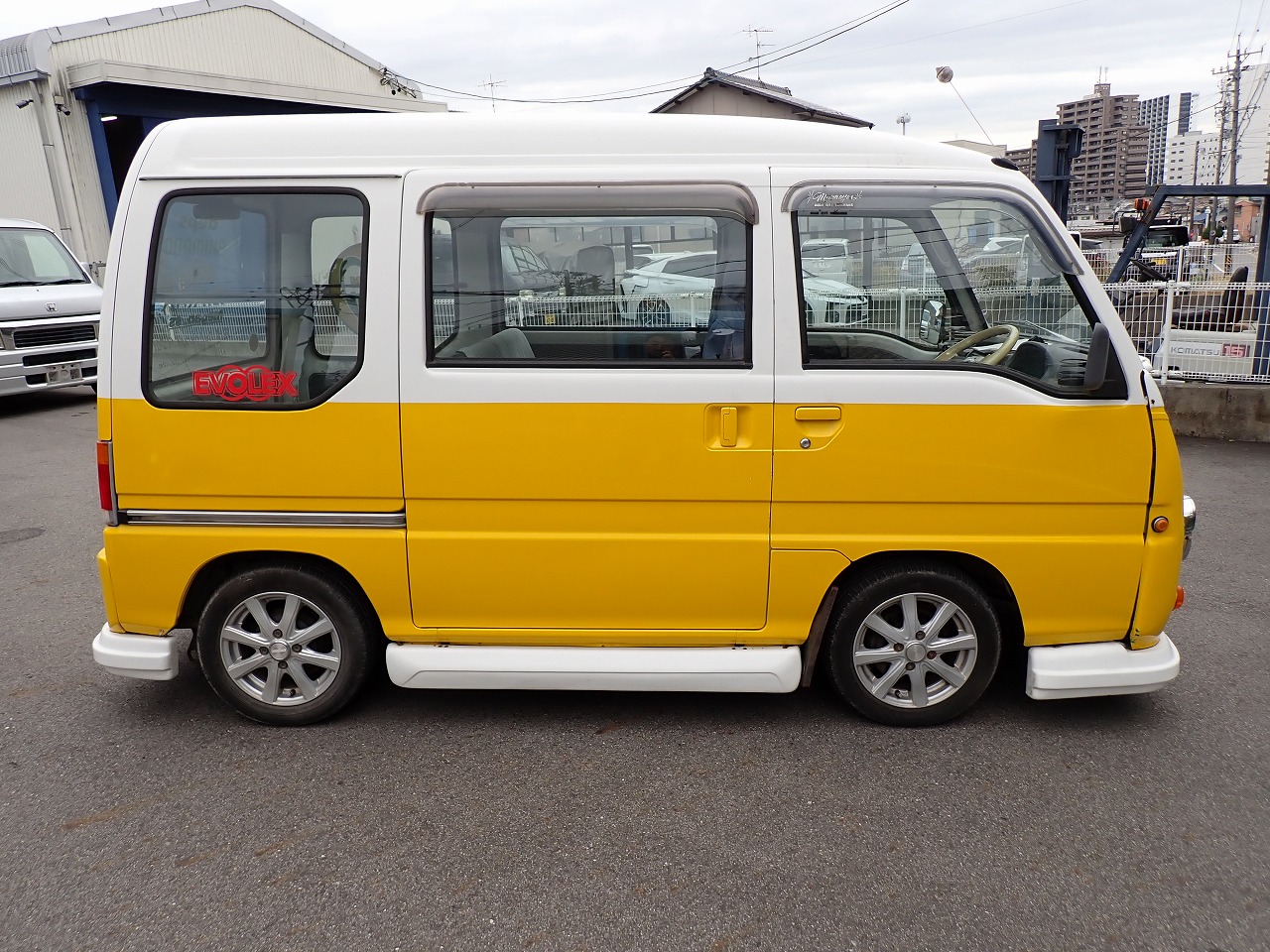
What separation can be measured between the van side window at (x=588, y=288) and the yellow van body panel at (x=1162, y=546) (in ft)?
4.93

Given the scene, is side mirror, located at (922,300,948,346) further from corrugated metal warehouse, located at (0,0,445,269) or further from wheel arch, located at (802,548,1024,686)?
corrugated metal warehouse, located at (0,0,445,269)

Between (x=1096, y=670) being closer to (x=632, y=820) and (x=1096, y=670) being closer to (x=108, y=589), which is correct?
(x=632, y=820)

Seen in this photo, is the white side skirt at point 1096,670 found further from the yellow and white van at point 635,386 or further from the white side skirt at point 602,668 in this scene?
the white side skirt at point 602,668

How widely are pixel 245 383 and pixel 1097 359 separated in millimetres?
2981

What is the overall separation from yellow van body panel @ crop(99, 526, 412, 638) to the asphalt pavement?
314mm

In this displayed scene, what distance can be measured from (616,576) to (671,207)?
133 cm

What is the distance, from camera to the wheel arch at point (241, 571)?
3637mm

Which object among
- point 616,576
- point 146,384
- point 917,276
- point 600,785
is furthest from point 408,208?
point 600,785

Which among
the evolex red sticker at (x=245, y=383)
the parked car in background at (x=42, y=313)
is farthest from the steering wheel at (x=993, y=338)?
the parked car in background at (x=42, y=313)

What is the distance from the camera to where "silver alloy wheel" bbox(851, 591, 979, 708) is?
3592 mm

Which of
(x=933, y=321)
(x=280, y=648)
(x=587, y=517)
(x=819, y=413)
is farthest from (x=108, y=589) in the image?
(x=933, y=321)

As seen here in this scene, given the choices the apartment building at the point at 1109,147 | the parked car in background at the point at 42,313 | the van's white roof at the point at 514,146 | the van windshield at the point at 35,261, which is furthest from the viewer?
the apartment building at the point at 1109,147

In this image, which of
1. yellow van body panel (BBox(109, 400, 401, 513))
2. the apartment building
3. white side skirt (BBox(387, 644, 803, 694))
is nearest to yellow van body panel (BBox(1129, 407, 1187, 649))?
white side skirt (BBox(387, 644, 803, 694))

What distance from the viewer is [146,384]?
3.44 m
